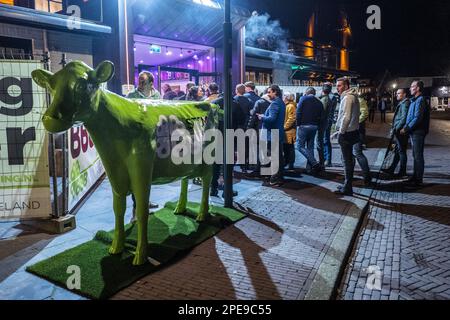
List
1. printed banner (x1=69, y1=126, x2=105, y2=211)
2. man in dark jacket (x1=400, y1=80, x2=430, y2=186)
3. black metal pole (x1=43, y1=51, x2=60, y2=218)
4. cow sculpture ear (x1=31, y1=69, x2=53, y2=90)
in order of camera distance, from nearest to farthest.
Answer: cow sculpture ear (x1=31, y1=69, x2=53, y2=90) → black metal pole (x1=43, y1=51, x2=60, y2=218) → printed banner (x1=69, y1=126, x2=105, y2=211) → man in dark jacket (x1=400, y1=80, x2=430, y2=186)

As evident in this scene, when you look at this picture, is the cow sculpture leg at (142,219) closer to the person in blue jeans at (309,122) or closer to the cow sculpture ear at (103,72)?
the cow sculpture ear at (103,72)

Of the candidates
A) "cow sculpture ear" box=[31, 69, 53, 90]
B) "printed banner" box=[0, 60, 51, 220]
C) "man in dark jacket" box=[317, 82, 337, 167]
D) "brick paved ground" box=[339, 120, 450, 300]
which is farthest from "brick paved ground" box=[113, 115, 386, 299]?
"man in dark jacket" box=[317, 82, 337, 167]

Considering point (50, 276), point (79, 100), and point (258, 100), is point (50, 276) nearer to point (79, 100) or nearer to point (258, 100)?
point (79, 100)

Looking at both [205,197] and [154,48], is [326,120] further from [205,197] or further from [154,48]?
[154,48]

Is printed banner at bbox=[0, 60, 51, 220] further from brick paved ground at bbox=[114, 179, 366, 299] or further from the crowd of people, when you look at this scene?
brick paved ground at bbox=[114, 179, 366, 299]

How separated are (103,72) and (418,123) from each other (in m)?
7.03

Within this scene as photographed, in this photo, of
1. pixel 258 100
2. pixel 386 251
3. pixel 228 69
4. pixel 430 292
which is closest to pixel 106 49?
pixel 258 100

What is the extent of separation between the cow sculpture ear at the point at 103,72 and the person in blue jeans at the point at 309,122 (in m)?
6.66

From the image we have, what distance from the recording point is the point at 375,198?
7410 millimetres

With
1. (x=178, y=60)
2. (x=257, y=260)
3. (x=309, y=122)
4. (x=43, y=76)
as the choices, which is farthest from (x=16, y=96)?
(x=178, y=60)

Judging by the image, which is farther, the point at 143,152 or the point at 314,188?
the point at 314,188

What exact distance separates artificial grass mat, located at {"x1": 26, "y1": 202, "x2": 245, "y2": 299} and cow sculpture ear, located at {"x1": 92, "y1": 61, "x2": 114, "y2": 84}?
2043 mm

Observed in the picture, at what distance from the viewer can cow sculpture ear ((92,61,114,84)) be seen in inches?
141

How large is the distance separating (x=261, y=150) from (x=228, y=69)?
3.50m
